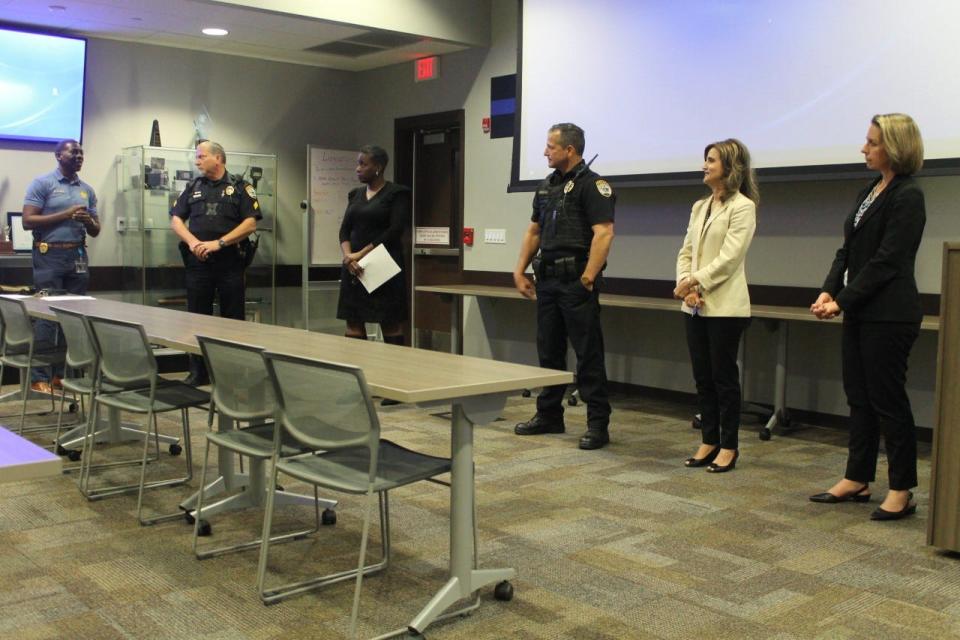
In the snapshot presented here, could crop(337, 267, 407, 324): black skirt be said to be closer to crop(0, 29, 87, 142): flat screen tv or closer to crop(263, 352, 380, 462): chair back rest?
crop(0, 29, 87, 142): flat screen tv

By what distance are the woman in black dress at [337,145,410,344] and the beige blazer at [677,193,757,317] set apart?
2.15 meters

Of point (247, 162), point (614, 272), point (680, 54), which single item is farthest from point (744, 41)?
point (247, 162)

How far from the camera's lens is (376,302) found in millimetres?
5961

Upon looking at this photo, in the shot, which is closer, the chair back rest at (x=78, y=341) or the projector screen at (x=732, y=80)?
the chair back rest at (x=78, y=341)

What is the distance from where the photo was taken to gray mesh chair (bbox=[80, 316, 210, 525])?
11.9ft

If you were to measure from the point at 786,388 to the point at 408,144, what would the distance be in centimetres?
420

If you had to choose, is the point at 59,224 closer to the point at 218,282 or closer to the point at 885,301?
the point at 218,282

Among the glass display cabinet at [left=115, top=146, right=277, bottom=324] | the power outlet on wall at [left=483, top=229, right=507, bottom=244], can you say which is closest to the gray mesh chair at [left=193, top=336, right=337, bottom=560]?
the power outlet on wall at [left=483, top=229, right=507, bottom=244]

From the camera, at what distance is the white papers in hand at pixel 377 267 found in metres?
5.85

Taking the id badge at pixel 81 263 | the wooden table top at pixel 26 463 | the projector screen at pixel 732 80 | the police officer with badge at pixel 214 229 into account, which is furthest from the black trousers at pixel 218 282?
the wooden table top at pixel 26 463

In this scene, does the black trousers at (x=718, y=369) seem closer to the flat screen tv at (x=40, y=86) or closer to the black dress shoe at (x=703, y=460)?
→ the black dress shoe at (x=703, y=460)

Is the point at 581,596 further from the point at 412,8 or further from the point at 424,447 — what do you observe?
the point at 412,8

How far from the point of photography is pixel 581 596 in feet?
9.57

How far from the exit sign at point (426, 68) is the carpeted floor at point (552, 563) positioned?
4.30m
